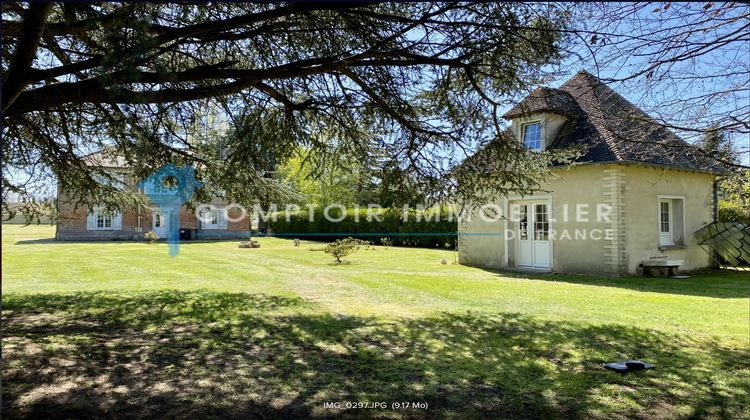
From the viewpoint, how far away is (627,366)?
494cm

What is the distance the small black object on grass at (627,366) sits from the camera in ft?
16.0

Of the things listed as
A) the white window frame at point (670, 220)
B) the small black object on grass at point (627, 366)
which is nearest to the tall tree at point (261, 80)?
the small black object on grass at point (627, 366)

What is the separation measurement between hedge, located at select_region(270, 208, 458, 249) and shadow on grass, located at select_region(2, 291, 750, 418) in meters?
13.6

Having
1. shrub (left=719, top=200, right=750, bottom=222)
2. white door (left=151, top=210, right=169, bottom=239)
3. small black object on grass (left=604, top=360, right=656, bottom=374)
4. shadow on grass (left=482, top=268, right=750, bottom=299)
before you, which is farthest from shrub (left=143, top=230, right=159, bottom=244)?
shrub (left=719, top=200, right=750, bottom=222)

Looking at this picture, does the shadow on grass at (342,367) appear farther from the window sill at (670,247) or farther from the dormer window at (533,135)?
the window sill at (670,247)

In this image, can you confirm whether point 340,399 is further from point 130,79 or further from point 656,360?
point 656,360

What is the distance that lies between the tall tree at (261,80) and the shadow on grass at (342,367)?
2.10 meters

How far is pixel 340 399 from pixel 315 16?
3852 millimetres

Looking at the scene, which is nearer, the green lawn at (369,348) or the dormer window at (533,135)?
the green lawn at (369,348)

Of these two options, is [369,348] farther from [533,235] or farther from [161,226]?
[161,226]

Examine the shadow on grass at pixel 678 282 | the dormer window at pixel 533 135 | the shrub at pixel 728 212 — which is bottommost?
the shadow on grass at pixel 678 282

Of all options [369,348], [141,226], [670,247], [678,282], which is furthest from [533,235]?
[141,226]

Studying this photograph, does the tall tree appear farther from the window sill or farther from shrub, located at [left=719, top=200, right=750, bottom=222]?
shrub, located at [left=719, top=200, right=750, bottom=222]

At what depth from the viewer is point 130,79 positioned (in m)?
3.41
